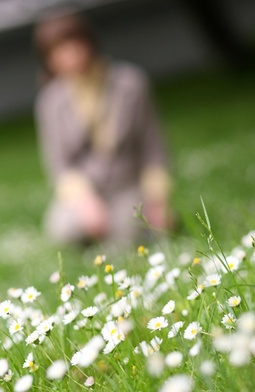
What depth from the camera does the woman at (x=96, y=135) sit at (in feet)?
19.3

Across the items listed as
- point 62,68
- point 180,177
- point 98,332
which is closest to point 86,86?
point 62,68

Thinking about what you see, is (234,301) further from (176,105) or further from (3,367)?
(176,105)

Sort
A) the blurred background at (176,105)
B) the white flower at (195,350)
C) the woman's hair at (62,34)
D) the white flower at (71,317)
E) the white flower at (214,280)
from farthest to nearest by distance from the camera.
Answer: the blurred background at (176,105) → the woman's hair at (62,34) → the white flower at (71,317) → the white flower at (214,280) → the white flower at (195,350)

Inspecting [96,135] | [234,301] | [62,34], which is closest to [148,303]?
[234,301]

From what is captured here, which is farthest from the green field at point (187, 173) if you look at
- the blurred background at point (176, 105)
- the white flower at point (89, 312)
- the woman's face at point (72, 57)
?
the woman's face at point (72, 57)

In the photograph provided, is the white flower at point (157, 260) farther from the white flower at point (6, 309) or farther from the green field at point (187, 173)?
the white flower at point (6, 309)

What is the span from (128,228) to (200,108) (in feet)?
34.7

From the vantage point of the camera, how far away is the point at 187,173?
964cm

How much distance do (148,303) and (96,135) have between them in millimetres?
4001

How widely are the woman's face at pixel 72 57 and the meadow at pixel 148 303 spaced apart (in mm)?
1271

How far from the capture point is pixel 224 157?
393 inches

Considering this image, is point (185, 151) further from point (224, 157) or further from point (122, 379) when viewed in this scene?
point (122, 379)

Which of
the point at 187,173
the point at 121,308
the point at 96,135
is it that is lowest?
the point at 187,173

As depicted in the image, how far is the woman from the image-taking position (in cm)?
589
